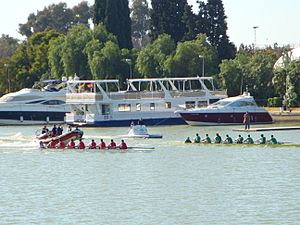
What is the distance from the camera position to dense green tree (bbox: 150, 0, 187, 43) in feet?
410

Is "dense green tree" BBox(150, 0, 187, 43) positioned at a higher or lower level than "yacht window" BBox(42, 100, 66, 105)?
higher

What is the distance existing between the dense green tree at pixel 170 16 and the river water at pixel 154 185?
54.5m

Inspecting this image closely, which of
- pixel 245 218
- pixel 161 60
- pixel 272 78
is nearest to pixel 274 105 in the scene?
pixel 272 78

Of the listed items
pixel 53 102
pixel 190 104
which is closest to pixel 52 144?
pixel 190 104

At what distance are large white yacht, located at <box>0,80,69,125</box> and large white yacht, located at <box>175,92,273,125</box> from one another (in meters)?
17.0

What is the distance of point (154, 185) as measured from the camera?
162ft

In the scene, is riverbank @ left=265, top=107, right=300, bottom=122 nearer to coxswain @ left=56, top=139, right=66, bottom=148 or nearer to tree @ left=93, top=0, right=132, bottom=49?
coxswain @ left=56, top=139, right=66, bottom=148

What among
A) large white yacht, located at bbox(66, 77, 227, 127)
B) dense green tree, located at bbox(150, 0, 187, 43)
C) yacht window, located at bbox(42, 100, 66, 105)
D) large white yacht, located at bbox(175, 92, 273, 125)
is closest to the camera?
large white yacht, located at bbox(175, 92, 273, 125)

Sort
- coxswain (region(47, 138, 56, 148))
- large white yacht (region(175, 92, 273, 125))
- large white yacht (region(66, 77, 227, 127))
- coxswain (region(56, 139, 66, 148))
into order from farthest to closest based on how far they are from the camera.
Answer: large white yacht (region(66, 77, 227, 127)), large white yacht (region(175, 92, 273, 125)), coxswain (region(47, 138, 56, 148)), coxswain (region(56, 139, 66, 148))

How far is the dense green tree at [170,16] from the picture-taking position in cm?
12506

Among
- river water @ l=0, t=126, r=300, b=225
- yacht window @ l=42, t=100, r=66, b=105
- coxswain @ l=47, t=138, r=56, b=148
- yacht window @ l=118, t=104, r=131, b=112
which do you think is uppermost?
yacht window @ l=42, t=100, r=66, b=105

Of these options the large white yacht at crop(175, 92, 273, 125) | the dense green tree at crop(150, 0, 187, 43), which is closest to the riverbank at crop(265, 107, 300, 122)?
the large white yacht at crop(175, 92, 273, 125)

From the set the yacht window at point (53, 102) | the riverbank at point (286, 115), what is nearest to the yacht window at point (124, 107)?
the yacht window at point (53, 102)

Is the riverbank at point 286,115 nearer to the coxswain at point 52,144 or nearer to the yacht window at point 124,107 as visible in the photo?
the yacht window at point 124,107
